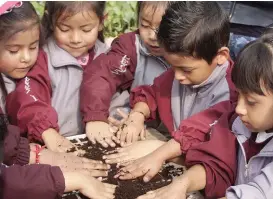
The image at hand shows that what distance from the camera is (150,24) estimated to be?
300 centimetres

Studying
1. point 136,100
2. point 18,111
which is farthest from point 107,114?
point 18,111

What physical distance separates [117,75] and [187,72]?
2.20 ft

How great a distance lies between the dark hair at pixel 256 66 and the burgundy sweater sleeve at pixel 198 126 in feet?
1.42

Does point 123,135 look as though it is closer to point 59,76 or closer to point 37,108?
point 37,108

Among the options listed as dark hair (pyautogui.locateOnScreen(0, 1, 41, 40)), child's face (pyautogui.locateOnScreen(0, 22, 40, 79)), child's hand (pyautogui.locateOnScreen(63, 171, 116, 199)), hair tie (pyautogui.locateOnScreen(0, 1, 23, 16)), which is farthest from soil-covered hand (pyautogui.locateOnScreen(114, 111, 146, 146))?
hair tie (pyautogui.locateOnScreen(0, 1, 23, 16))

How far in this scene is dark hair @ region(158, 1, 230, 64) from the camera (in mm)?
2471

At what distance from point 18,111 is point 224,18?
1242mm

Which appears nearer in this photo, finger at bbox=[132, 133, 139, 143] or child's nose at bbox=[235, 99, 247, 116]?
child's nose at bbox=[235, 99, 247, 116]

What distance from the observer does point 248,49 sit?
2086 millimetres

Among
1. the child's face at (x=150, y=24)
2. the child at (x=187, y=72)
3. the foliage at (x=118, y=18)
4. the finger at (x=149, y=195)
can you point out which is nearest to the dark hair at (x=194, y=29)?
the child at (x=187, y=72)

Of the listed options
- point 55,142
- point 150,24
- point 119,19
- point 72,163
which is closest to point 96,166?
point 72,163

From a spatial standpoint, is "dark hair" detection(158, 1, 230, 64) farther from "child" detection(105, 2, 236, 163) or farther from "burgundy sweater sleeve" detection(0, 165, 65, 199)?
"burgundy sweater sleeve" detection(0, 165, 65, 199)

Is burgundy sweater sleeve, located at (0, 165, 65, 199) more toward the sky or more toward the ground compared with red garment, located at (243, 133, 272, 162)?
more toward the ground

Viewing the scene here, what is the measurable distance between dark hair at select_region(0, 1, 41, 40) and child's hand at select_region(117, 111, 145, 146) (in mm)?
755
